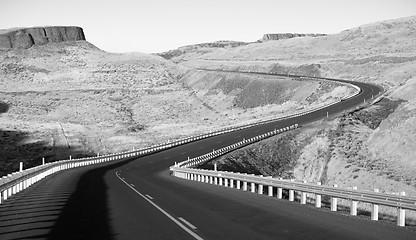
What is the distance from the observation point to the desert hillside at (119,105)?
324ft

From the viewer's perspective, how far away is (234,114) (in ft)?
433

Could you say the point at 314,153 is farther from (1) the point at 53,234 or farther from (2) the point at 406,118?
(1) the point at 53,234

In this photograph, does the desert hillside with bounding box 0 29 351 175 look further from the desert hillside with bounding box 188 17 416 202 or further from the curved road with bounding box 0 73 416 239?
the curved road with bounding box 0 73 416 239

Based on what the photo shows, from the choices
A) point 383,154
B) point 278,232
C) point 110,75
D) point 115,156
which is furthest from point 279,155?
point 110,75

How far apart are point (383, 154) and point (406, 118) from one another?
617 cm

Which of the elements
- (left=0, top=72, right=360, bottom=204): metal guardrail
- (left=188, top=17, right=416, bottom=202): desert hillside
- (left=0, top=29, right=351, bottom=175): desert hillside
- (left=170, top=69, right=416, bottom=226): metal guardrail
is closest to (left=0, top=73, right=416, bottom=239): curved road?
(left=170, top=69, right=416, bottom=226): metal guardrail

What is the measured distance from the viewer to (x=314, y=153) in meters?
60.2

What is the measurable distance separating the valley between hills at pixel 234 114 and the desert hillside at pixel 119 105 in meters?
0.24

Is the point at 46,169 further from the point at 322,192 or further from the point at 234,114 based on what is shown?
the point at 234,114

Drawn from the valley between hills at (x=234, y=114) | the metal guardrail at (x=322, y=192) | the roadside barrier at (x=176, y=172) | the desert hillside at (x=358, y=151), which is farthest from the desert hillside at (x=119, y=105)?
the metal guardrail at (x=322, y=192)

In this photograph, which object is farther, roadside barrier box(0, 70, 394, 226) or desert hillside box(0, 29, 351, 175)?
desert hillside box(0, 29, 351, 175)

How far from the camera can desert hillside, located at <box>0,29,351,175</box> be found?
98.8m

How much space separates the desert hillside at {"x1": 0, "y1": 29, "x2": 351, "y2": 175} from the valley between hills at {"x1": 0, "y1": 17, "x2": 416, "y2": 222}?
0.24 meters

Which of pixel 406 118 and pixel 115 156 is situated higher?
pixel 406 118
